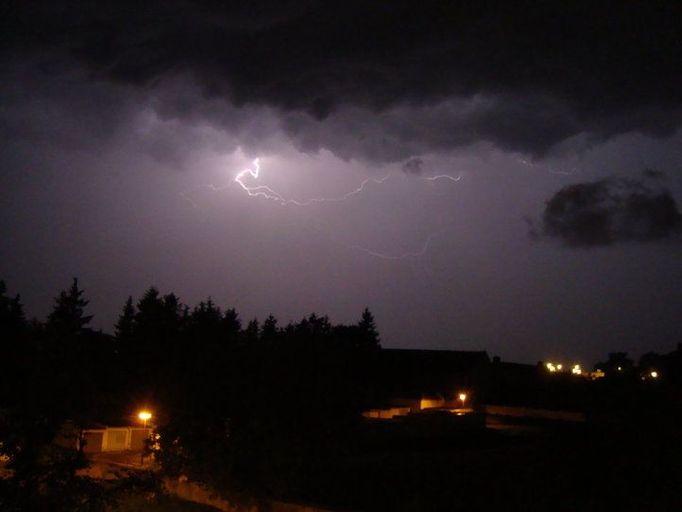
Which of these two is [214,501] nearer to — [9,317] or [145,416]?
[145,416]

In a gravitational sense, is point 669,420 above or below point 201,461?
above

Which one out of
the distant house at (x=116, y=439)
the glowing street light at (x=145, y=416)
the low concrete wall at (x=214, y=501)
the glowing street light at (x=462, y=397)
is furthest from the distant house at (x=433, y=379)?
the low concrete wall at (x=214, y=501)

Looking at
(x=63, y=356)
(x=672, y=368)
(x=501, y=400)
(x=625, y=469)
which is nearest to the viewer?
(x=63, y=356)

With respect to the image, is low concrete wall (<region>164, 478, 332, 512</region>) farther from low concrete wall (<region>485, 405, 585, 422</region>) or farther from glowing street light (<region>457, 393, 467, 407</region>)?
glowing street light (<region>457, 393, 467, 407</region>)

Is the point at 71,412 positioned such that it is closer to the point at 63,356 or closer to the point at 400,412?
the point at 63,356

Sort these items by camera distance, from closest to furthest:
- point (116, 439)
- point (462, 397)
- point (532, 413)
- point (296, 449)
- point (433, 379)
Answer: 1. point (296, 449)
2. point (116, 439)
3. point (532, 413)
4. point (462, 397)
5. point (433, 379)

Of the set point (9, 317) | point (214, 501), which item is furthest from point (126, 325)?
point (214, 501)

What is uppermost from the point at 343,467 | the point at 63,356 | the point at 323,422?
the point at 63,356

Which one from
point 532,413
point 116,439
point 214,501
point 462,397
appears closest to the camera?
point 214,501

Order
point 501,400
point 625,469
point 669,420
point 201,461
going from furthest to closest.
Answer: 1. point 501,400
2. point 201,461
3. point 669,420
4. point 625,469

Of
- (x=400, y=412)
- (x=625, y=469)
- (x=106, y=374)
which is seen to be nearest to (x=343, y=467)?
(x=625, y=469)

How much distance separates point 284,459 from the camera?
19.5 metres

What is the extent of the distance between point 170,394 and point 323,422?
178 inches

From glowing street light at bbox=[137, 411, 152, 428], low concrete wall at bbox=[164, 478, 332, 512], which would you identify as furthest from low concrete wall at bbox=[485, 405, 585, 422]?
low concrete wall at bbox=[164, 478, 332, 512]
